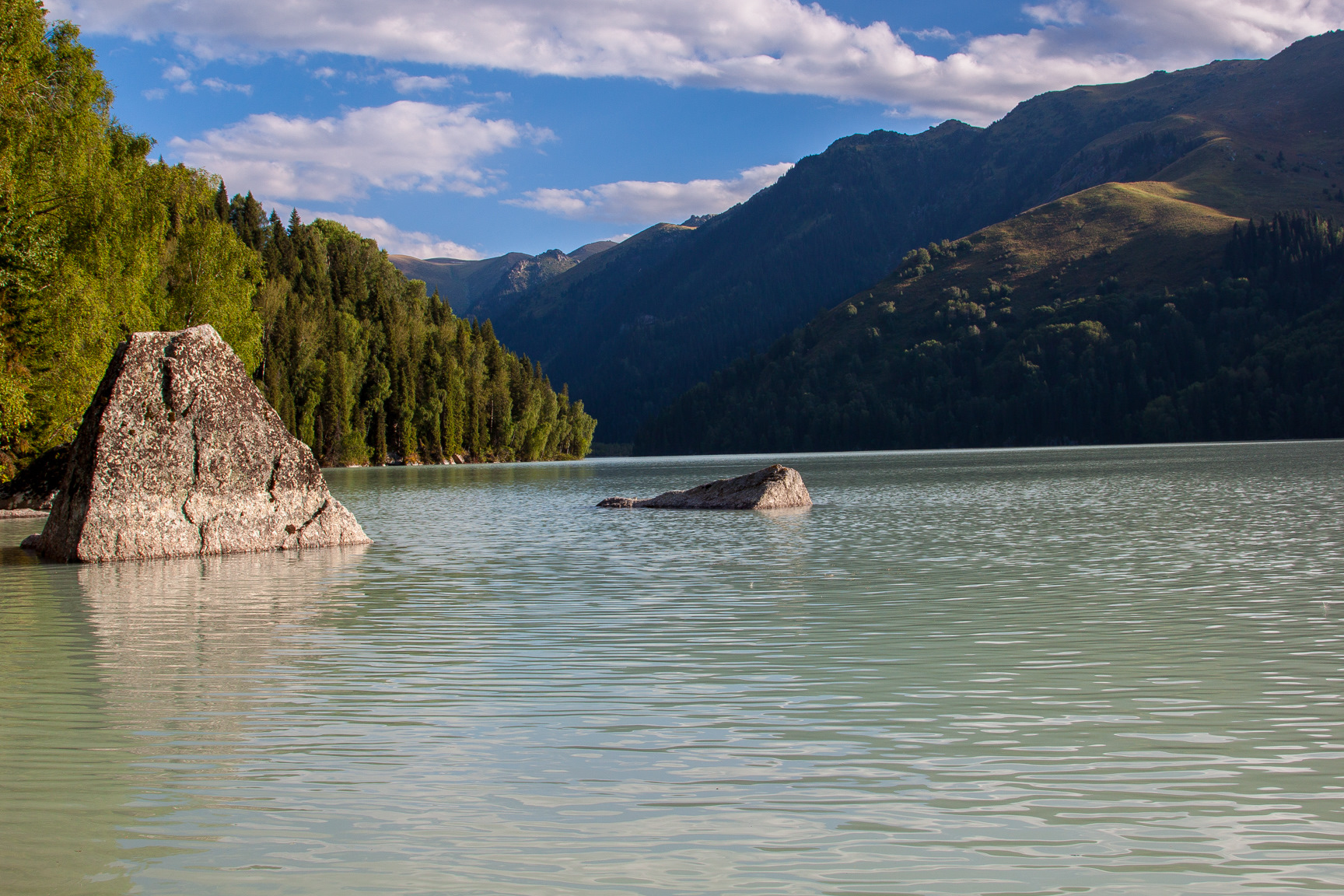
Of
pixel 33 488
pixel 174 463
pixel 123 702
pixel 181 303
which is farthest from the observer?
pixel 181 303

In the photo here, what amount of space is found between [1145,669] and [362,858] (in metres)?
7.62

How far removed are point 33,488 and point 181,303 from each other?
21.7 metres

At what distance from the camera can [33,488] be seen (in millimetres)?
39281

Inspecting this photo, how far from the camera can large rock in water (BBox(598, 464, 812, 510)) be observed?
124 ft

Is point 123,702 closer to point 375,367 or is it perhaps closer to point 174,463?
point 174,463

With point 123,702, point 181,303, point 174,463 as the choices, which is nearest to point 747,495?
point 174,463

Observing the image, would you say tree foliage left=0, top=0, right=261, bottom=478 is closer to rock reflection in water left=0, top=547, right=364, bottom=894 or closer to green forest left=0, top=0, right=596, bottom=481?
green forest left=0, top=0, right=596, bottom=481

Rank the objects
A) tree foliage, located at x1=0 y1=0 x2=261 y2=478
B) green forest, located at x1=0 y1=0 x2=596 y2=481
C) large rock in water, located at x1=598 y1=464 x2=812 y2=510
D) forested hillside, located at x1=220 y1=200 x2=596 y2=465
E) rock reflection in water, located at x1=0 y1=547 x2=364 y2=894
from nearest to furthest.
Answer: rock reflection in water, located at x1=0 y1=547 x2=364 y2=894 < tree foliage, located at x1=0 y1=0 x2=261 y2=478 < green forest, located at x1=0 y1=0 x2=596 y2=481 < large rock in water, located at x1=598 y1=464 x2=812 y2=510 < forested hillside, located at x1=220 y1=200 x2=596 y2=465

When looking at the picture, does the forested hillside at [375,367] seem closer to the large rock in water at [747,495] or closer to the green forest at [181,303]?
the green forest at [181,303]

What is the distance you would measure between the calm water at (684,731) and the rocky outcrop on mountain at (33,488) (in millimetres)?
22558

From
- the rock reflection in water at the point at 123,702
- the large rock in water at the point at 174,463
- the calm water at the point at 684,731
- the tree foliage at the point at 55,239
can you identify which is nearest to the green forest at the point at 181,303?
the tree foliage at the point at 55,239

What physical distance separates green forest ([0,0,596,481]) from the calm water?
Result: 1733 centimetres

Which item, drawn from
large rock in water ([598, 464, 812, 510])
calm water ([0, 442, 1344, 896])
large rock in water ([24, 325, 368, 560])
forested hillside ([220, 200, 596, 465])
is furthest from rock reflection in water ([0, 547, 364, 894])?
forested hillside ([220, 200, 596, 465])

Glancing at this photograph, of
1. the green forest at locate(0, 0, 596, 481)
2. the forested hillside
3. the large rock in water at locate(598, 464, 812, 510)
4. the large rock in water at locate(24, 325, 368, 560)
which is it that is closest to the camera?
the large rock in water at locate(24, 325, 368, 560)
